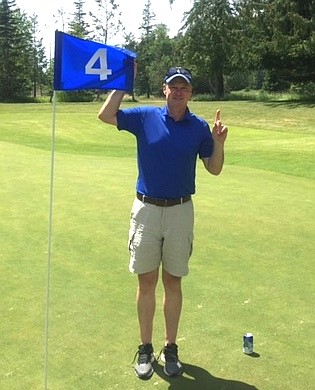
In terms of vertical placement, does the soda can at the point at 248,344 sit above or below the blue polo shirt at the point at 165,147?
below

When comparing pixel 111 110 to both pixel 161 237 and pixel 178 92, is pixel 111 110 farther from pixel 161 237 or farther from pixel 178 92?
pixel 161 237

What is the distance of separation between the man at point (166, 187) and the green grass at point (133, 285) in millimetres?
240

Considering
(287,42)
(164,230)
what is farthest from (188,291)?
(287,42)

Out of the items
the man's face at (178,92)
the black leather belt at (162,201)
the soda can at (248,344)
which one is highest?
the man's face at (178,92)

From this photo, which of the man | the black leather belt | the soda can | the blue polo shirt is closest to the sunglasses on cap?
the man

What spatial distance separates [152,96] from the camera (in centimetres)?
6706

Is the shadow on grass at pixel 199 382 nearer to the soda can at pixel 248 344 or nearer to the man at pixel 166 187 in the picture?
the man at pixel 166 187

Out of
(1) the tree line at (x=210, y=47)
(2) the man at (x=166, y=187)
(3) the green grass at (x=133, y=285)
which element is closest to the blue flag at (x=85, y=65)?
(2) the man at (x=166, y=187)

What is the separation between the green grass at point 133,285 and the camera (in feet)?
11.2

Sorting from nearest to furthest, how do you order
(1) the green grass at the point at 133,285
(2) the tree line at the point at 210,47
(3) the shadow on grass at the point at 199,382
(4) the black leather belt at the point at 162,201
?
(3) the shadow on grass at the point at 199,382 < (1) the green grass at the point at 133,285 < (4) the black leather belt at the point at 162,201 < (2) the tree line at the point at 210,47

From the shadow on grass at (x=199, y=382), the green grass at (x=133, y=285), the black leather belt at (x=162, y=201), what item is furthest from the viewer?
the black leather belt at (x=162, y=201)

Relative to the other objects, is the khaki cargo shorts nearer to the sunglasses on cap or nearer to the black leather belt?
the black leather belt

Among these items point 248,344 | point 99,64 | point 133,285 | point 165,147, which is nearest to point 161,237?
point 165,147

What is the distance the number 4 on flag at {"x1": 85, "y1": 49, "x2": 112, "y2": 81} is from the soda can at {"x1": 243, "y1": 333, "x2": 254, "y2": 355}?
6.36 feet
